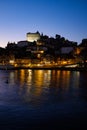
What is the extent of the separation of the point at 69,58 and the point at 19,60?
2661 centimetres

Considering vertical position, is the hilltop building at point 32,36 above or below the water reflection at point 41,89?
above

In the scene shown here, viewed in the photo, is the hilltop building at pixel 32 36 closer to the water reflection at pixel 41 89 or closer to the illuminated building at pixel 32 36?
the illuminated building at pixel 32 36

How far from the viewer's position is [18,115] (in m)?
16.6

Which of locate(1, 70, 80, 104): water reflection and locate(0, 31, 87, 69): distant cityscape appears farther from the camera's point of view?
locate(0, 31, 87, 69): distant cityscape

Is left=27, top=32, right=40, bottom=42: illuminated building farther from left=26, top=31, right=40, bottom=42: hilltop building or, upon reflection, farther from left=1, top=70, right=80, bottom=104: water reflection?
left=1, top=70, right=80, bottom=104: water reflection

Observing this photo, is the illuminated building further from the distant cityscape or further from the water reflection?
the water reflection

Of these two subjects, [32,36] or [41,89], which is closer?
[41,89]

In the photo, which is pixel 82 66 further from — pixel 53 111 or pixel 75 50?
pixel 53 111

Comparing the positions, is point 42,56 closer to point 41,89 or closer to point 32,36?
point 32,36

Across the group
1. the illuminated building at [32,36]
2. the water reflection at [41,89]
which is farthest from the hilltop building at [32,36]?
the water reflection at [41,89]

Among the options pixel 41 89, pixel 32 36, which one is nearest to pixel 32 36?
pixel 32 36

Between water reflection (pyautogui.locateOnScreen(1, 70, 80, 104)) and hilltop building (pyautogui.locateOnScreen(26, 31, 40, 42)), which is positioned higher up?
hilltop building (pyautogui.locateOnScreen(26, 31, 40, 42))

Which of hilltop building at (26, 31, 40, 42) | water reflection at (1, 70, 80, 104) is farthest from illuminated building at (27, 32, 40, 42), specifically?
water reflection at (1, 70, 80, 104)

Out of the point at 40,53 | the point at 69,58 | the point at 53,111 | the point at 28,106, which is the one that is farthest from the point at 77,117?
the point at 40,53
